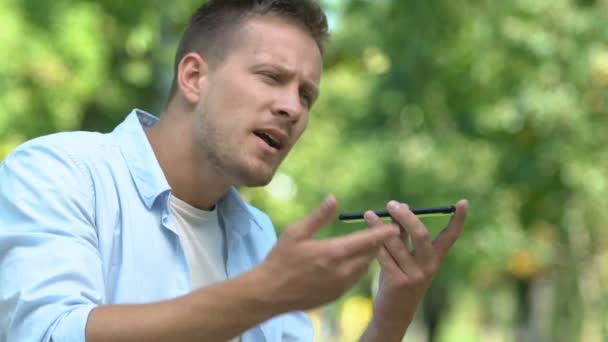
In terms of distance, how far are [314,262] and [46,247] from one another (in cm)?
62

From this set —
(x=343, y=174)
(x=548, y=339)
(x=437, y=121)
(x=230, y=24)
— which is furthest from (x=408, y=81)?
(x=548, y=339)

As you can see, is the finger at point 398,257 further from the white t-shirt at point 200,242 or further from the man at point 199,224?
the white t-shirt at point 200,242

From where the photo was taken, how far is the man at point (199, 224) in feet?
6.43

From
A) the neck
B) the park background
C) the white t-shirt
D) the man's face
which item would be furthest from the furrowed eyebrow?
the park background

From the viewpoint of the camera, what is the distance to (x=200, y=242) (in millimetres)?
2877

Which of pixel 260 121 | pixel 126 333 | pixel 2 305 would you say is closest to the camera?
pixel 126 333

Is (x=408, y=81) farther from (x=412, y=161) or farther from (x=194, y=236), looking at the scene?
(x=194, y=236)

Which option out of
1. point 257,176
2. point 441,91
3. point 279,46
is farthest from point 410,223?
point 441,91

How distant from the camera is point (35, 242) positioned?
7.47 feet

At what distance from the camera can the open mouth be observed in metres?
2.74

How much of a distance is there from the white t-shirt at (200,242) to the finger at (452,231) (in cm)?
54

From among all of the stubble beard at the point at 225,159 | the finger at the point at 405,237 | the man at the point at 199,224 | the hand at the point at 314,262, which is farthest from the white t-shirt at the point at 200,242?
the hand at the point at 314,262

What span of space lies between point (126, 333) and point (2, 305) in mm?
384

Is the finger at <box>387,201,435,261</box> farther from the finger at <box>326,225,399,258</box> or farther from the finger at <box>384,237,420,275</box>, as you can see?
the finger at <box>326,225,399,258</box>
